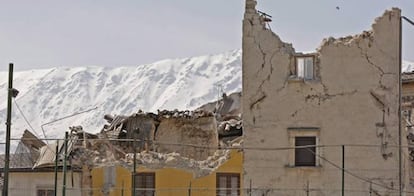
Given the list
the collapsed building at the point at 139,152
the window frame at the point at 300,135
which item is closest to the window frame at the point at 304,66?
the window frame at the point at 300,135

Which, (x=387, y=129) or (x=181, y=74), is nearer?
(x=387, y=129)

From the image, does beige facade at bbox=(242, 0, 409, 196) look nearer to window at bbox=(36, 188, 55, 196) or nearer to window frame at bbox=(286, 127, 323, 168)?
window frame at bbox=(286, 127, 323, 168)

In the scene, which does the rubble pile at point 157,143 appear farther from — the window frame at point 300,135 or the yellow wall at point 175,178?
the window frame at point 300,135

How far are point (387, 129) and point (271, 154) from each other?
3.89 metres

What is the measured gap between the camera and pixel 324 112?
32.9 m

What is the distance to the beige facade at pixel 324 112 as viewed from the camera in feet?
107

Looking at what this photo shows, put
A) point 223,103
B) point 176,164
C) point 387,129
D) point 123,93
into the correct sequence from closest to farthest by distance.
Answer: point 387,129 → point 176,164 → point 223,103 → point 123,93

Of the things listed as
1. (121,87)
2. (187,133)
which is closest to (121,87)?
(121,87)

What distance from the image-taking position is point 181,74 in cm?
9994

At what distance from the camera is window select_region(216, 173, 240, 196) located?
3500 centimetres

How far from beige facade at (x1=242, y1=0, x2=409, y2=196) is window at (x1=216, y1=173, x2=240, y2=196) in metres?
1.59

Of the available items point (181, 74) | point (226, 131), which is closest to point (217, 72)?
point (181, 74)

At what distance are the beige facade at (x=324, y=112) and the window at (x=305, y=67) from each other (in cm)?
3

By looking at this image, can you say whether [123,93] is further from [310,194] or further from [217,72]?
[310,194]
